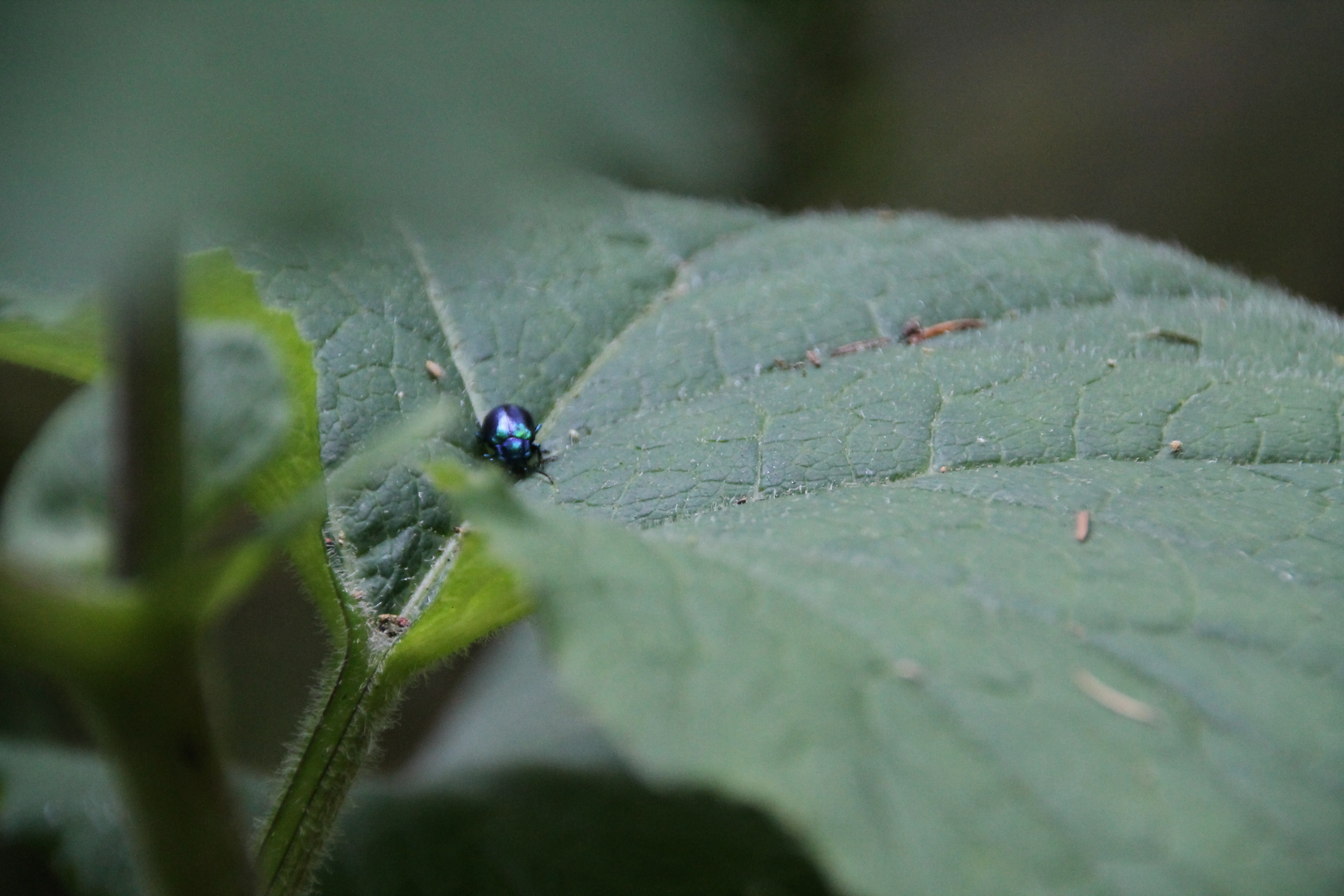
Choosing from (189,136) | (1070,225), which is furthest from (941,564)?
(1070,225)

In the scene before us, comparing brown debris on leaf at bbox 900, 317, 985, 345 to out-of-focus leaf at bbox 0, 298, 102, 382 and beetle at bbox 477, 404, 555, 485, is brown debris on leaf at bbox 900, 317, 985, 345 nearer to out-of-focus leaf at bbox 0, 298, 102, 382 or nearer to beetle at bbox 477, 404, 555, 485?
beetle at bbox 477, 404, 555, 485

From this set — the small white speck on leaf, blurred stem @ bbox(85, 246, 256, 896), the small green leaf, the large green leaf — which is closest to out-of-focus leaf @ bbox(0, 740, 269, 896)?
the small green leaf

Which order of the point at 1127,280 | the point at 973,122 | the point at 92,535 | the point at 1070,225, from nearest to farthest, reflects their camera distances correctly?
the point at 92,535
the point at 1127,280
the point at 1070,225
the point at 973,122

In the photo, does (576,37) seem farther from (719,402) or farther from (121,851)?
(121,851)

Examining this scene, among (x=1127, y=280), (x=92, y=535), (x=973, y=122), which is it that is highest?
(x=973, y=122)

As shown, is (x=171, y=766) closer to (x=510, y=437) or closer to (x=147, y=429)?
(x=147, y=429)

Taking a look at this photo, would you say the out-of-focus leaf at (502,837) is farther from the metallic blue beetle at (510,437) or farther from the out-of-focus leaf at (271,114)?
the out-of-focus leaf at (271,114)
